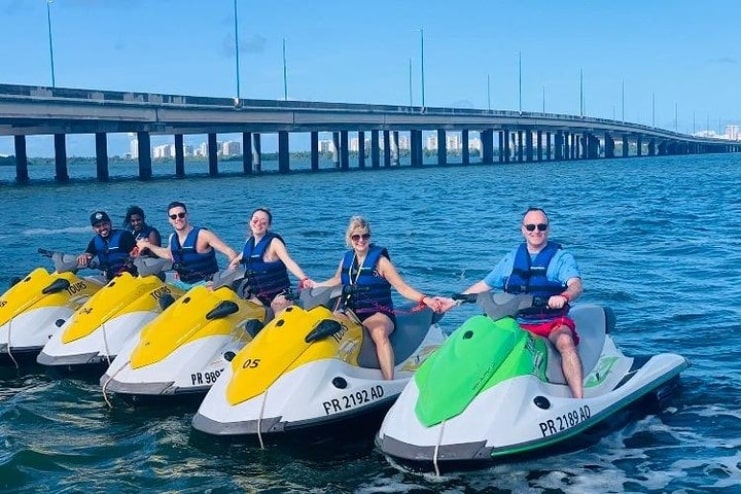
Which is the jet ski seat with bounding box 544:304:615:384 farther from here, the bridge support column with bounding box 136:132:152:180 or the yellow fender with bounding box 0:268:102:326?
the bridge support column with bounding box 136:132:152:180

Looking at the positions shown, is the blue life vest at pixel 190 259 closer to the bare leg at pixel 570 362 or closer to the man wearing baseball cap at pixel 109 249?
the man wearing baseball cap at pixel 109 249

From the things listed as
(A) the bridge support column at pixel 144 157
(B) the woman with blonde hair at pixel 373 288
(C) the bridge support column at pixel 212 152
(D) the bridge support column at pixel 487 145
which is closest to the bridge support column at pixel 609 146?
(D) the bridge support column at pixel 487 145

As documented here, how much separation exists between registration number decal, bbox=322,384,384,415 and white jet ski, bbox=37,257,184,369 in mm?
2920

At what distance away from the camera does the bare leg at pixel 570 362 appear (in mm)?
7527

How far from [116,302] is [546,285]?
4718 mm

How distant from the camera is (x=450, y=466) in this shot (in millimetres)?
6777

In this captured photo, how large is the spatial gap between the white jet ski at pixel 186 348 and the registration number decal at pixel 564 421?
3180mm

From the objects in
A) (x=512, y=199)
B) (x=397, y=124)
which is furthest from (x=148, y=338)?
(x=397, y=124)

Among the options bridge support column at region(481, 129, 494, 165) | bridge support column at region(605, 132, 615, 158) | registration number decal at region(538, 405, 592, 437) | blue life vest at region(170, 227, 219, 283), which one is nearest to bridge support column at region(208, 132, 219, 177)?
bridge support column at region(481, 129, 494, 165)

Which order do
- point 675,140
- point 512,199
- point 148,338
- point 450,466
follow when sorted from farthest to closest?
point 675,140 → point 512,199 → point 148,338 → point 450,466

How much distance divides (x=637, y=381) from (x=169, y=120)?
56.8 m

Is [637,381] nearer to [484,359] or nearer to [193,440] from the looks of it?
[484,359]

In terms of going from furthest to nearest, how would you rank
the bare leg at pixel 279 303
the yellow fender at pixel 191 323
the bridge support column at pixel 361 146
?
the bridge support column at pixel 361 146, the bare leg at pixel 279 303, the yellow fender at pixel 191 323

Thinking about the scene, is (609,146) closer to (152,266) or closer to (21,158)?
(21,158)
